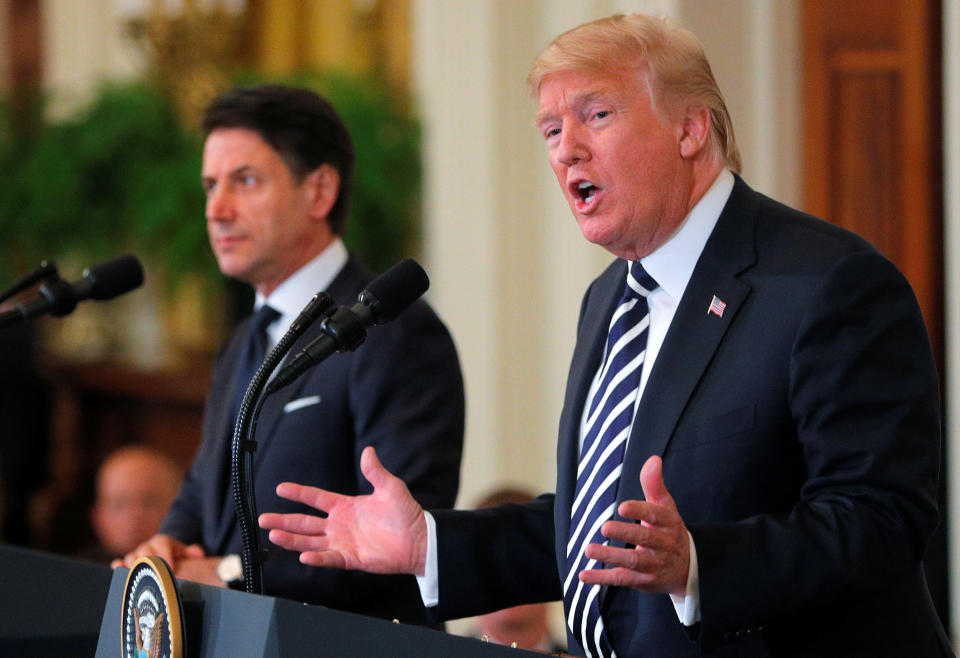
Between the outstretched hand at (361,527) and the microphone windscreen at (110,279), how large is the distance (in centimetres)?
84

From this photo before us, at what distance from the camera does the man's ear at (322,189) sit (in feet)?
10.4

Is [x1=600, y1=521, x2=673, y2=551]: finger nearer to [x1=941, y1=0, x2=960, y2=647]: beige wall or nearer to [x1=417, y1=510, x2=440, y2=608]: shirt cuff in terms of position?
[x1=417, y1=510, x2=440, y2=608]: shirt cuff

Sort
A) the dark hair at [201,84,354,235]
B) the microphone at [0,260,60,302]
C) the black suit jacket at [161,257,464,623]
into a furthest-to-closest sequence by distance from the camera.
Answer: the dark hair at [201,84,354,235]
the black suit jacket at [161,257,464,623]
the microphone at [0,260,60,302]

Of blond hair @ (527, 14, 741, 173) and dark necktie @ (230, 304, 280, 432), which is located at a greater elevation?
blond hair @ (527, 14, 741, 173)

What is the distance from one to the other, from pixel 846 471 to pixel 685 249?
0.46 metres

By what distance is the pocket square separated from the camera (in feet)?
9.43

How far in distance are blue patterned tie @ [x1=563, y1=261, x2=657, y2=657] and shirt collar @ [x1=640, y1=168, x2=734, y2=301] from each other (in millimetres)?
32

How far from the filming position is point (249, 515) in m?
2.10

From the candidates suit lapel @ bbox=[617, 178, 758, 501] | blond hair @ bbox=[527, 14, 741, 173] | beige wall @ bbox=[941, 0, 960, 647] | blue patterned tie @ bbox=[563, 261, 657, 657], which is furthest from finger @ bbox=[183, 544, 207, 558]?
beige wall @ bbox=[941, 0, 960, 647]

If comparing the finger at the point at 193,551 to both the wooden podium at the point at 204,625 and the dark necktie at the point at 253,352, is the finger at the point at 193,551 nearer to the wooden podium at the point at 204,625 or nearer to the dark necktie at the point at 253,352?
the dark necktie at the point at 253,352

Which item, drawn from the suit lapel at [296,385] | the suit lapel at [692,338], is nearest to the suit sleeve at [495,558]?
the suit lapel at [692,338]

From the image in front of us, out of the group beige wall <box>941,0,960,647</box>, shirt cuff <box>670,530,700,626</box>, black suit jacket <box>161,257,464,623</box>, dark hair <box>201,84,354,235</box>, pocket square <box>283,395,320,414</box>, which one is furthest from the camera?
beige wall <box>941,0,960,647</box>

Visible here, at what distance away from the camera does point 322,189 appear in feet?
10.4

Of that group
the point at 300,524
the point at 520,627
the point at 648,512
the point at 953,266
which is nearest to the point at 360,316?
the point at 300,524
